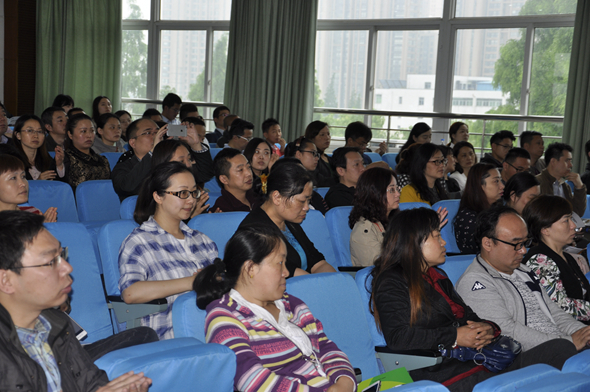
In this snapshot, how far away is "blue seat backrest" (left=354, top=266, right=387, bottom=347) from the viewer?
2225 millimetres

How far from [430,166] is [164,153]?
2086mm

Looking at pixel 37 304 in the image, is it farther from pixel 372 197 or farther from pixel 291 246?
pixel 372 197

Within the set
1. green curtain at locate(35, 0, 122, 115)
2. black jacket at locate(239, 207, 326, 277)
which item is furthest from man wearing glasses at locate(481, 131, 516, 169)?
green curtain at locate(35, 0, 122, 115)

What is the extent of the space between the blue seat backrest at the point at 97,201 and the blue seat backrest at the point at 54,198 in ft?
0.23

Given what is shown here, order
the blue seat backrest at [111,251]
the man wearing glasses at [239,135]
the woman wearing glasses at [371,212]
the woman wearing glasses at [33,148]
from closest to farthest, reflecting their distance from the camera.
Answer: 1. the blue seat backrest at [111,251]
2. the woman wearing glasses at [371,212]
3. the woman wearing glasses at [33,148]
4. the man wearing glasses at [239,135]

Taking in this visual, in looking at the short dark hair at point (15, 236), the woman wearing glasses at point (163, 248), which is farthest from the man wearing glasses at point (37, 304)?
the woman wearing glasses at point (163, 248)

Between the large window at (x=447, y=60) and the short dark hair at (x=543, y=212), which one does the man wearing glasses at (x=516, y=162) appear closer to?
the short dark hair at (x=543, y=212)

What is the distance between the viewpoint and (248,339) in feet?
5.70

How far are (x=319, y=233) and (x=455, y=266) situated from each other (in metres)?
0.87

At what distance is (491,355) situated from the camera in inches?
85.1

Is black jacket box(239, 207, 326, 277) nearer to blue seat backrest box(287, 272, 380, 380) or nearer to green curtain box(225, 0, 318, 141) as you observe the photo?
blue seat backrest box(287, 272, 380, 380)

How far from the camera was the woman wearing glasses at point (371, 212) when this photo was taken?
3.12 m

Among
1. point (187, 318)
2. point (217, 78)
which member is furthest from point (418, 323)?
point (217, 78)

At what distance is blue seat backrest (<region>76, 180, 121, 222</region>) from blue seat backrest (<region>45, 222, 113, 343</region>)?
117cm
